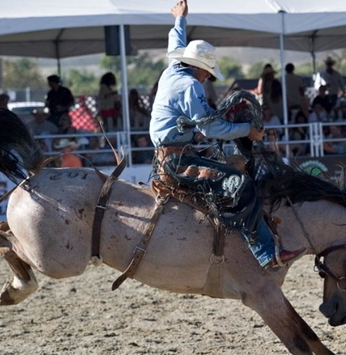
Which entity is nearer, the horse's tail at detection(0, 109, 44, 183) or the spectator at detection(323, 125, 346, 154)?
the horse's tail at detection(0, 109, 44, 183)

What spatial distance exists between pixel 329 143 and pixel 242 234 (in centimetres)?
716

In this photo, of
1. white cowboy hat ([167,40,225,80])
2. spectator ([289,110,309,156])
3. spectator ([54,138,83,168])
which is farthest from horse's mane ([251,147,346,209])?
spectator ([289,110,309,156])

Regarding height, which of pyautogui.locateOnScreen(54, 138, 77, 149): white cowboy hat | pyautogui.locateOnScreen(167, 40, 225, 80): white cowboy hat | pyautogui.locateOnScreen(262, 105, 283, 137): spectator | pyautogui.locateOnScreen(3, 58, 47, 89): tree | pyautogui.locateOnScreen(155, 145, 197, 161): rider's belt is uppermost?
pyautogui.locateOnScreen(3, 58, 47, 89): tree

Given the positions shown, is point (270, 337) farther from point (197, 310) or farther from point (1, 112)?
point (1, 112)

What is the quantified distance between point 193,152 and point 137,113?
27.5 feet

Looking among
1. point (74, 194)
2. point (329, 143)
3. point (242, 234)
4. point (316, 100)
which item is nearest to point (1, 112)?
point (74, 194)

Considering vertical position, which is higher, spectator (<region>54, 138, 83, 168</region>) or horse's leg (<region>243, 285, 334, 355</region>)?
spectator (<region>54, 138, 83, 168</region>)

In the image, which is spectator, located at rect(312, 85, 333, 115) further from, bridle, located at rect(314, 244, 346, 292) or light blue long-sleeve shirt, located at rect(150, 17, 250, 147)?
light blue long-sleeve shirt, located at rect(150, 17, 250, 147)

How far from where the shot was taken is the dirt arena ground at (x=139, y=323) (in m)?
6.27

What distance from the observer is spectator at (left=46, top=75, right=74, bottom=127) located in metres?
13.0

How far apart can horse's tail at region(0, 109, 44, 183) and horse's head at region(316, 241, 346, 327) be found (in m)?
1.86

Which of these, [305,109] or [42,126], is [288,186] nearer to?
[42,126]

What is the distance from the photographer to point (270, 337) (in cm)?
648

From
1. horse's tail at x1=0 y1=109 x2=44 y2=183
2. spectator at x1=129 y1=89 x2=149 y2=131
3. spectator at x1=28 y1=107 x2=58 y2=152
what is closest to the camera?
horse's tail at x1=0 y1=109 x2=44 y2=183
